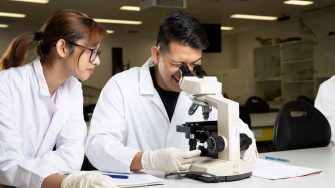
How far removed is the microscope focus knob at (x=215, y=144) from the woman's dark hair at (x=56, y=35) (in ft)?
2.23

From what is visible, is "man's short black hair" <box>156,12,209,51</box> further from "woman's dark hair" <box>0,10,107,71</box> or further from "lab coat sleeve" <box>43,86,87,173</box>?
"lab coat sleeve" <box>43,86,87,173</box>

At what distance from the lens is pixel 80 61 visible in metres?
1.63

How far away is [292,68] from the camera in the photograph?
25.5 ft

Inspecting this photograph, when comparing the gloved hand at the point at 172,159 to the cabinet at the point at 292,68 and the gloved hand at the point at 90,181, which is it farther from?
the cabinet at the point at 292,68

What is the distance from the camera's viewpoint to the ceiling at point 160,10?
618 centimetres

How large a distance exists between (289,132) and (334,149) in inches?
9.5

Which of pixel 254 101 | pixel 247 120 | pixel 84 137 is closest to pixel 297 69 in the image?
pixel 254 101

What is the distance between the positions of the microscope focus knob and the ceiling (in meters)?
4.69

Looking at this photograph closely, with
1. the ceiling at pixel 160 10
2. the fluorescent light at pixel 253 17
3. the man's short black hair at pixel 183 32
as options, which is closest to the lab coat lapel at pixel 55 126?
the man's short black hair at pixel 183 32

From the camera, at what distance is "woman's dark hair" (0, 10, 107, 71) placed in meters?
1.61

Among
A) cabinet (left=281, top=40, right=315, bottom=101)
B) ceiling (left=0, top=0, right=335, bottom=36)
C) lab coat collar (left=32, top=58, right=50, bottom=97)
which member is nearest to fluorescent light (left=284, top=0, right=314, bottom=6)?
ceiling (left=0, top=0, right=335, bottom=36)

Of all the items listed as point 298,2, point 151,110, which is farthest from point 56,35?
point 298,2

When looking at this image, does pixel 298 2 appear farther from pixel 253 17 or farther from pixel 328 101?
pixel 328 101

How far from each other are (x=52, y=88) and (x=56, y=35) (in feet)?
0.74
